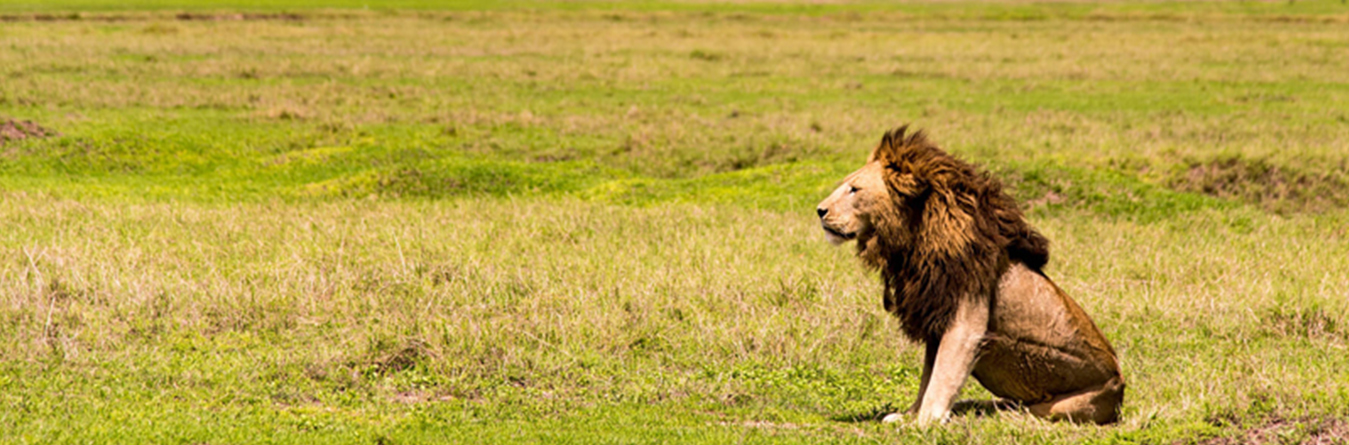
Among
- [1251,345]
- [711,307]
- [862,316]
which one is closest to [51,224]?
[711,307]

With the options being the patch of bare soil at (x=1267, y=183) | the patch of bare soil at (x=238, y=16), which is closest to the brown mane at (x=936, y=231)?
the patch of bare soil at (x=1267, y=183)

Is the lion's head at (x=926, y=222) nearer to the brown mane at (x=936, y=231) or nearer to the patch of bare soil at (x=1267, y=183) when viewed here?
the brown mane at (x=936, y=231)

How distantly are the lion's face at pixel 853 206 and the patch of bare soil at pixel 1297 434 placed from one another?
1.95 metres

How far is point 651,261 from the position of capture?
453 inches

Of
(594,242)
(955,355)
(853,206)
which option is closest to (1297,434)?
(955,355)

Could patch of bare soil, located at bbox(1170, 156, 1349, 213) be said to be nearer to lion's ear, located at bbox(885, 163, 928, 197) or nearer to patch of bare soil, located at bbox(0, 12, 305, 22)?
lion's ear, located at bbox(885, 163, 928, 197)

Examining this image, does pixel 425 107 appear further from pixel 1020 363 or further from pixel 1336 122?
pixel 1020 363

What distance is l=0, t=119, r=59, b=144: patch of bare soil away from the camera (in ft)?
63.9

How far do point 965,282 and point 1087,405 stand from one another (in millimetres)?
971

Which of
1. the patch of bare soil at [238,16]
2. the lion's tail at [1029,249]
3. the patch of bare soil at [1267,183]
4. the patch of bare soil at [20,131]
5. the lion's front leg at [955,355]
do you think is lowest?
the patch of bare soil at [238,16]

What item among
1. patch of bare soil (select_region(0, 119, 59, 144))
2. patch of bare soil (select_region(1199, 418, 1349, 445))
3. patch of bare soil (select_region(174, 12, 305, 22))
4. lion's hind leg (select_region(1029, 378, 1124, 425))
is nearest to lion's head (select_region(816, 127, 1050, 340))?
lion's hind leg (select_region(1029, 378, 1124, 425))

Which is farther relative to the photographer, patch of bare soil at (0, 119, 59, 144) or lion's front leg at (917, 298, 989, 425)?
patch of bare soil at (0, 119, 59, 144)

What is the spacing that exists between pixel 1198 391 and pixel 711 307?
402 centimetres

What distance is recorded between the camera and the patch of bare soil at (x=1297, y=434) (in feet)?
17.9
